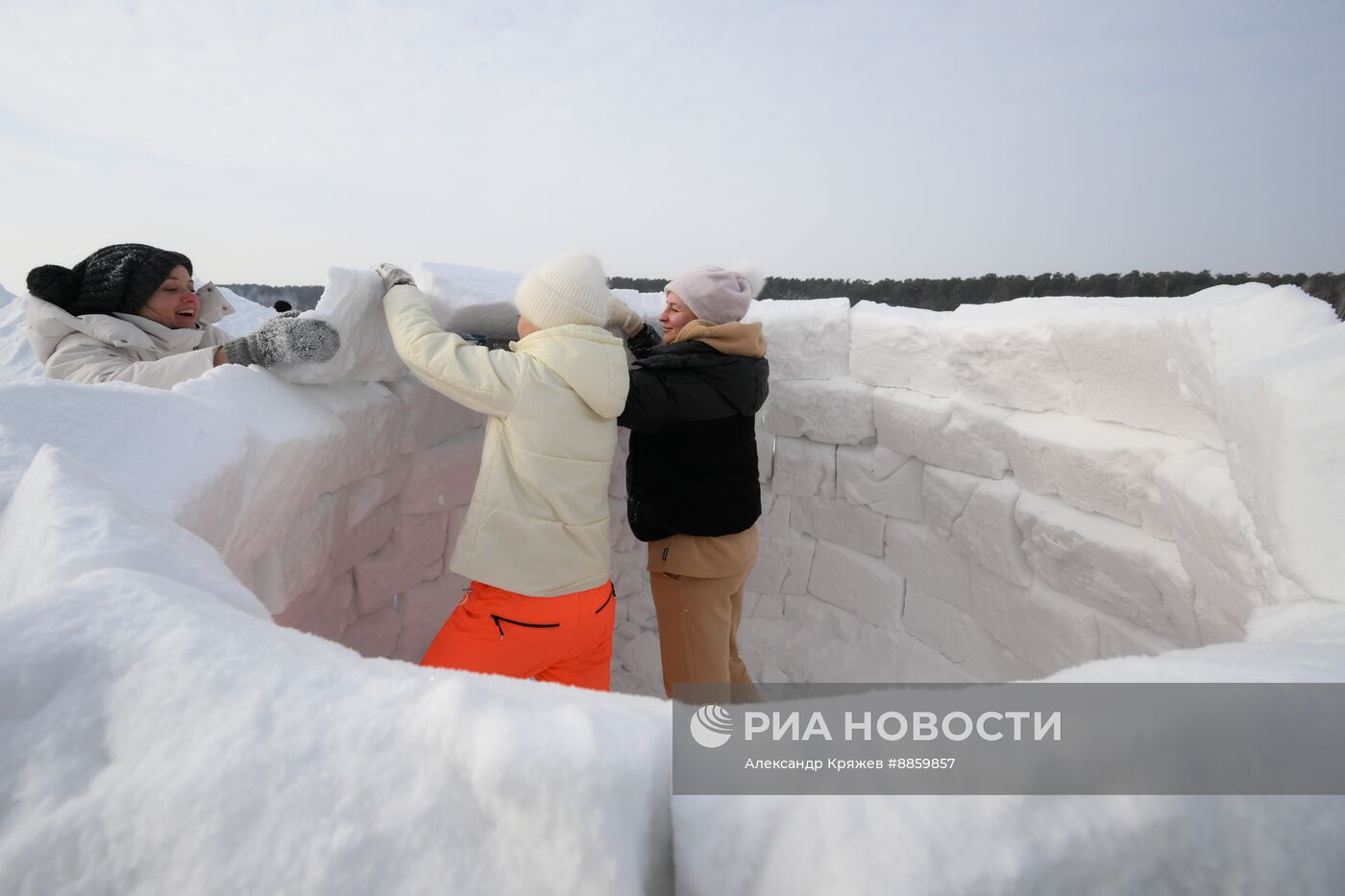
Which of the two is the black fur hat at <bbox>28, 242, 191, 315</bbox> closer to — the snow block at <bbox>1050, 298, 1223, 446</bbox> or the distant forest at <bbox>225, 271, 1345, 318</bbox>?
the distant forest at <bbox>225, 271, 1345, 318</bbox>

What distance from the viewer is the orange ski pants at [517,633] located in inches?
75.9

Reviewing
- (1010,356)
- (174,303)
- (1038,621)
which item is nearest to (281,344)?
(174,303)

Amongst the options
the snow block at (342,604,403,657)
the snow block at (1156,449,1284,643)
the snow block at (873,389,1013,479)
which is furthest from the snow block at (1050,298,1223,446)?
the snow block at (342,604,403,657)

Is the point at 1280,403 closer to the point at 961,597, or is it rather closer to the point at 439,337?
the point at 961,597

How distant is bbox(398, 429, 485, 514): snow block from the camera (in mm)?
2697

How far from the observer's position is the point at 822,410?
2945 mm

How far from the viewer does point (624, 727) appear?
2.02 ft

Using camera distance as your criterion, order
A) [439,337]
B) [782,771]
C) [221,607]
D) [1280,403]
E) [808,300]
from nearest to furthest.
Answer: [782,771]
[221,607]
[1280,403]
[439,337]
[808,300]

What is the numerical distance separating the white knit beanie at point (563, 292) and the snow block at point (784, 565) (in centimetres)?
164

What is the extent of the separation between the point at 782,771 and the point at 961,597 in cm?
217

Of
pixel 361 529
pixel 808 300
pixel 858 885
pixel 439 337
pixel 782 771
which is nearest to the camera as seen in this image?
pixel 858 885

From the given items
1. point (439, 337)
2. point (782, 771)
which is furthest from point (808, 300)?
point (782, 771)

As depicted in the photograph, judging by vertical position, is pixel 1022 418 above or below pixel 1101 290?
below

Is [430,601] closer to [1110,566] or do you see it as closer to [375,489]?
[375,489]
